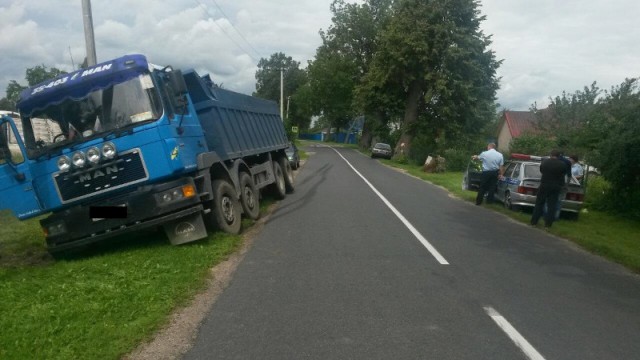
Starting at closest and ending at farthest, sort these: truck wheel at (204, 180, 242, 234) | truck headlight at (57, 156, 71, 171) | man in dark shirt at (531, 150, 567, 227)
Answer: truck headlight at (57, 156, 71, 171) < truck wheel at (204, 180, 242, 234) < man in dark shirt at (531, 150, 567, 227)

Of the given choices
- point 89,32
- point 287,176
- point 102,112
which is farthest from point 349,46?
point 102,112

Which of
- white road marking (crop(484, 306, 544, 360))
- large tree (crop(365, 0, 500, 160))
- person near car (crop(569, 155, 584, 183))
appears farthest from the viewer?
large tree (crop(365, 0, 500, 160))

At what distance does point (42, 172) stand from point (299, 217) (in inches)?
215

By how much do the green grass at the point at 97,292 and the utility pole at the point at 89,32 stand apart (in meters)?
4.19

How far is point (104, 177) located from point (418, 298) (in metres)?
4.93

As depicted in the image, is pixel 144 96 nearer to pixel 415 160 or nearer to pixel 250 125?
pixel 250 125

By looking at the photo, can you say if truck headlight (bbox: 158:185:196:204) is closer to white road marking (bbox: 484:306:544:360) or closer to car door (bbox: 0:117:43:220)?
car door (bbox: 0:117:43:220)

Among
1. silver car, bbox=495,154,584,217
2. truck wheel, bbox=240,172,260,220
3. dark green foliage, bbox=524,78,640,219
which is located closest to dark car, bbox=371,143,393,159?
dark green foliage, bbox=524,78,640,219

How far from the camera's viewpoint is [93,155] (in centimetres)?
775

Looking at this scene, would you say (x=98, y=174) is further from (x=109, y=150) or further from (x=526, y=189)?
(x=526, y=189)

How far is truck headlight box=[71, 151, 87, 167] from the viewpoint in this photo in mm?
7750

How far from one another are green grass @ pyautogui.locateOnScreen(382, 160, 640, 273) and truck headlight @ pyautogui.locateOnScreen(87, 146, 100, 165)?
816 cm

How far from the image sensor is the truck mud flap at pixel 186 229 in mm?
8492

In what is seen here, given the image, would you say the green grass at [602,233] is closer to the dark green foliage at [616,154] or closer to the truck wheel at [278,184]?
the dark green foliage at [616,154]
